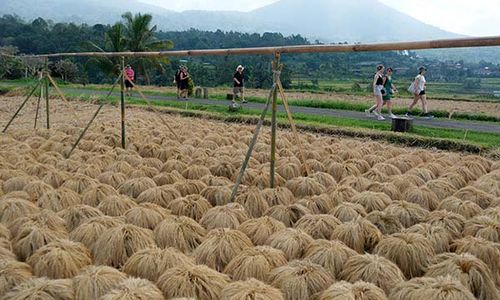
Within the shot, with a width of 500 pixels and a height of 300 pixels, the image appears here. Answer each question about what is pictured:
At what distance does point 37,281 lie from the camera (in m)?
3.71

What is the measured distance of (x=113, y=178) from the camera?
6.76 meters

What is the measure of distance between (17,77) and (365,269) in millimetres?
35145

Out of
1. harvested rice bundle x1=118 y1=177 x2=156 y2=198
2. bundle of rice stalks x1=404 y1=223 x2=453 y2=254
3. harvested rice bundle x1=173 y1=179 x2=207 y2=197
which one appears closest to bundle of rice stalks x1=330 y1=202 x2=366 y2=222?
bundle of rice stalks x1=404 y1=223 x2=453 y2=254

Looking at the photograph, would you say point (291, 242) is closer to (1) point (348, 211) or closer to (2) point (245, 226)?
(2) point (245, 226)

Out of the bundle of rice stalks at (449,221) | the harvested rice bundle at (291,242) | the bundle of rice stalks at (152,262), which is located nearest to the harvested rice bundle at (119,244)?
the bundle of rice stalks at (152,262)

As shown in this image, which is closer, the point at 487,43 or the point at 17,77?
the point at 487,43

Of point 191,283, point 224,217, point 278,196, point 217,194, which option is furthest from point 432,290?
point 217,194

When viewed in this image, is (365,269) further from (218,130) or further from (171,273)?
(218,130)

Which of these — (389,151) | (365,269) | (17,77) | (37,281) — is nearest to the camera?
(37,281)

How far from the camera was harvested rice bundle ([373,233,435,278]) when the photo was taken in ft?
14.2

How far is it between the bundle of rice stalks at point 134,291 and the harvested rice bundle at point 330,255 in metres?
1.33

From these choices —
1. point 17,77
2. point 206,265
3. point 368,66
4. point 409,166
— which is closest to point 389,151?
point 409,166

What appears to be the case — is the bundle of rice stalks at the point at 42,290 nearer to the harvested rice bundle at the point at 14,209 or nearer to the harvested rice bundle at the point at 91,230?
the harvested rice bundle at the point at 91,230

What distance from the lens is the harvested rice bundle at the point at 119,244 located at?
4.41m
